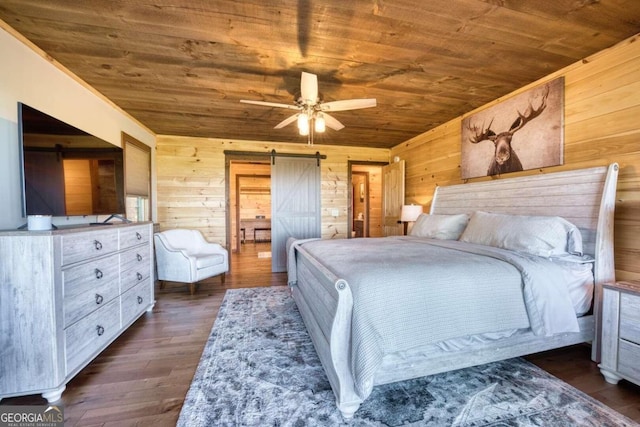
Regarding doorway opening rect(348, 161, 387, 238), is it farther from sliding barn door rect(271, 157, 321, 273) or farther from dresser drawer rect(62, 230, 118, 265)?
dresser drawer rect(62, 230, 118, 265)

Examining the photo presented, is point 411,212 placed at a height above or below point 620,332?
above

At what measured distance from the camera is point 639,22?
184 centimetres

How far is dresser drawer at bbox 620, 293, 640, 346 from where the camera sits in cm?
163

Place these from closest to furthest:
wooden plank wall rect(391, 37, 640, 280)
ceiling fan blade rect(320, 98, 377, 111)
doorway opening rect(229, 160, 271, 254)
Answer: wooden plank wall rect(391, 37, 640, 280)
ceiling fan blade rect(320, 98, 377, 111)
doorway opening rect(229, 160, 271, 254)

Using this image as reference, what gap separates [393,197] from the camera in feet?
16.6

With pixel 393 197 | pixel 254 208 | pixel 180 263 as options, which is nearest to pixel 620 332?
pixel 393 197

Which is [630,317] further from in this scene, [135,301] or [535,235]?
[135,301]

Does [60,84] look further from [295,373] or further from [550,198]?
[550,198]

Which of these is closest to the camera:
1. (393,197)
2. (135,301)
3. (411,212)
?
(135,301)

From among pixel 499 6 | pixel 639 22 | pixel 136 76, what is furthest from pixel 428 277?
pixel 136 76

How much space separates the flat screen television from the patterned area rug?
1663mm
